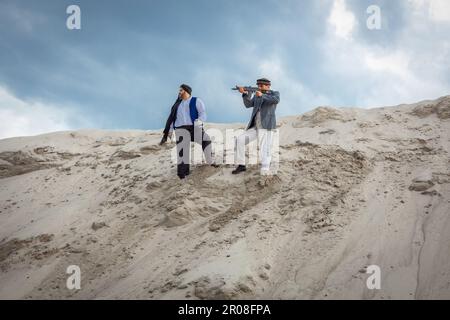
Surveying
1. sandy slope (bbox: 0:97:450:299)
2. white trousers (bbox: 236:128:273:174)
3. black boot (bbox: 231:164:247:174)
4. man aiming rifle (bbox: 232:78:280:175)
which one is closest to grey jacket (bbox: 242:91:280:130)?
man aiming rifle (bbox: 232:78:280:175)

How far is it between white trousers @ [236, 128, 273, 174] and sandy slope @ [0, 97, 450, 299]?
254 mm

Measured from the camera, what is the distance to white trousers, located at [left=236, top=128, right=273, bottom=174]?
7.11 meters

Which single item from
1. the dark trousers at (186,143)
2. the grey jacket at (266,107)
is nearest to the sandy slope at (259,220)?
the dark trousers at (186,143)

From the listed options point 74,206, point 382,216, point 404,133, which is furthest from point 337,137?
point 74,206

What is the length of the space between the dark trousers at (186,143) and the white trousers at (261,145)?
1.75 ft

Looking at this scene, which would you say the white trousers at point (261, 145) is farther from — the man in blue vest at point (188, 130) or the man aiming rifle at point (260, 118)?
the man in blue vest at point (188, 130)

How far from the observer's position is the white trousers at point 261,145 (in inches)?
280

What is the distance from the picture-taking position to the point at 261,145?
7164 mm

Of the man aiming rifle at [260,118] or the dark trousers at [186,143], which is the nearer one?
the man aiming rifle at [260,118]

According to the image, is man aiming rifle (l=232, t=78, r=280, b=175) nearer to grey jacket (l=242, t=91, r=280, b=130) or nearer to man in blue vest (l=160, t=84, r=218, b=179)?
grey jacket (l=242, t=91, r=280, b=130)

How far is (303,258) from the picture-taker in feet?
17.8

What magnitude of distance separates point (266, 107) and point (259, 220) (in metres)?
2.03

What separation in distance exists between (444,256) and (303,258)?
1525 mm

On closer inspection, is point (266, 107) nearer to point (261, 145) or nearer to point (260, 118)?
point (260, 118)
